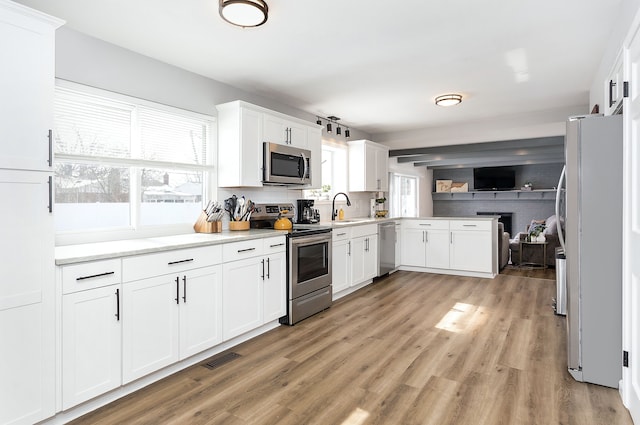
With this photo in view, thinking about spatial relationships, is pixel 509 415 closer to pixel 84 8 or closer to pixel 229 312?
pixel 229 312

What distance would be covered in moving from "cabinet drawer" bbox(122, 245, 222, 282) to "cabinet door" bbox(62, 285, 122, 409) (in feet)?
0.46

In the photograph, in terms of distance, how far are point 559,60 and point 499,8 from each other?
1370 mm

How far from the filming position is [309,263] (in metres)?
3.85

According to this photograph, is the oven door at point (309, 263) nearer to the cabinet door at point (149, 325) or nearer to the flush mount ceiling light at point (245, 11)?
the cabinet door at point (149, 325)

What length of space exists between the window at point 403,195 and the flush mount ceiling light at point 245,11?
6.47 meters

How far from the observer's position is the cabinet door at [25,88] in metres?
1.82

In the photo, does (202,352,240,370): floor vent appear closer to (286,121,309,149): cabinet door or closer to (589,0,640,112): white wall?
(286,121,309,149): cabinet door

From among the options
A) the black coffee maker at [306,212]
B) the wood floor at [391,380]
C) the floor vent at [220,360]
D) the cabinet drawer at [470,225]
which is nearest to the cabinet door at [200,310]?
the floor vent at [220,360]

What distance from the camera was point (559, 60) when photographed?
3410 mm

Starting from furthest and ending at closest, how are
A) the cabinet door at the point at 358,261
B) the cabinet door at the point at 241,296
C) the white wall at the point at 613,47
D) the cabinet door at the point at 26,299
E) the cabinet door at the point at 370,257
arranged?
the cabinet door at the point at 370,257, the cabinet door at the point at 358,261, the cabinet door at the point at 241,296, the white wall at the point at 613,47, the cabinet door at the point at 26,299

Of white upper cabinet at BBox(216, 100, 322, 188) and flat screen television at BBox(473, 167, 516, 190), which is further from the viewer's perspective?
flat screen television at BBox(473, 167, 516, 190)

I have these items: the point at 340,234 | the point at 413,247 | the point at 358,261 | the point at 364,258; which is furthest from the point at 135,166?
the point at 413,247

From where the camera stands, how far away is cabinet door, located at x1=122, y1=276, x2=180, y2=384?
7.56ft

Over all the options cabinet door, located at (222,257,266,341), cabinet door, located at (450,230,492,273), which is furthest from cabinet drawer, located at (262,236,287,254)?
cabinet door, located at (450,230,492,273)
